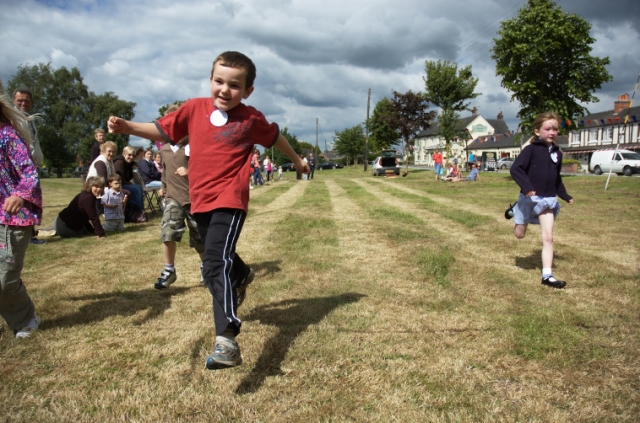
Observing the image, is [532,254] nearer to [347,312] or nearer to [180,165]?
[347,312]

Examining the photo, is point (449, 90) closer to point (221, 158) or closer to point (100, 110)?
point (221, 158)

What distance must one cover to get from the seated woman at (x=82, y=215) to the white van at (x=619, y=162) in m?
30.8

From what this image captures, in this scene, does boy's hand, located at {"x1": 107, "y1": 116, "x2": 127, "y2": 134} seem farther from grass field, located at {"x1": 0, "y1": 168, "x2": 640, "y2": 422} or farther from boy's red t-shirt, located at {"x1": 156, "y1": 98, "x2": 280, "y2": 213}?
grass field, located at {"x1": 0, "y1": 168, "x2": 640, "y2": 422}

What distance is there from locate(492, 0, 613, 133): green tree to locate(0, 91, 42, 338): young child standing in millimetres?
22223

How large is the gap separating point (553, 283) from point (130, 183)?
8578mm

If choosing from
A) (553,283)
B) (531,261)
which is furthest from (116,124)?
(531,261)

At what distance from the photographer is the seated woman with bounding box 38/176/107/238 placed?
746 centimetres

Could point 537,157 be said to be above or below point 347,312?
above

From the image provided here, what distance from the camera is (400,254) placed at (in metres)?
5.87

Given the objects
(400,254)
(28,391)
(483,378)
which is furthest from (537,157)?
(28,391)

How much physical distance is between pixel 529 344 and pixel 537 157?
2586 millimetres

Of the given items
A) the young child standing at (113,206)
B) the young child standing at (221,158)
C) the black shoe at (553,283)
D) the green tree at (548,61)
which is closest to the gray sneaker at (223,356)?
the young child standing at (221,158)

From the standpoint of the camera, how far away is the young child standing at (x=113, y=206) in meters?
8.22

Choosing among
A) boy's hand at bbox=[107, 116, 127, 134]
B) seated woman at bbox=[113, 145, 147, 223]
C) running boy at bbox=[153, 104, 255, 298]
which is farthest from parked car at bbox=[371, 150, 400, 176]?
boy's hand at bbox=[107, 116, 127, 134]
